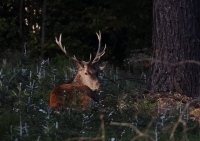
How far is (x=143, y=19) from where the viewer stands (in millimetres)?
20375

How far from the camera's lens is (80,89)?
33.2 ft

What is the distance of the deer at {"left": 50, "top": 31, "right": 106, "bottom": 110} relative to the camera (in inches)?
348

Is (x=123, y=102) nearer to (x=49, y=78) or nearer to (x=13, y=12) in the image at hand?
(x=49, y=78)

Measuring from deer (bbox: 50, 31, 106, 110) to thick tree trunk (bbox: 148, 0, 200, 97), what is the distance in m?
1.10

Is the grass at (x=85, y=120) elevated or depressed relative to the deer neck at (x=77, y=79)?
depressed

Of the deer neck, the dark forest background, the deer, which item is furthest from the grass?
the dark forest background

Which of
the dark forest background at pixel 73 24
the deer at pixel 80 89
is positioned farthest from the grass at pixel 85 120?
the dark forest background at pixel 73 24

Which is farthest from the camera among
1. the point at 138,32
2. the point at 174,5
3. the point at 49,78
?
the point at 138,32

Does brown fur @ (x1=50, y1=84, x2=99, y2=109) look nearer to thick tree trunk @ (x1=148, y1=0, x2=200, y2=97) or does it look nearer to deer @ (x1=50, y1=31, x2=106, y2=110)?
deer @ (x1=50, y1=31, x2=106, y2=110)

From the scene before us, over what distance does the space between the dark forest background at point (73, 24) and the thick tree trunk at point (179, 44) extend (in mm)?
8917

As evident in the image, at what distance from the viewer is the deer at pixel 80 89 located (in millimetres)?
8828

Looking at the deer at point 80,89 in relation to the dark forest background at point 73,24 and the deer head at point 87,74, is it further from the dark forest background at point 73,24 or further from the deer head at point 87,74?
the dark forest background at point 73,24

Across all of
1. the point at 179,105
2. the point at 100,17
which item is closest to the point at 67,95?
the point at 179,105

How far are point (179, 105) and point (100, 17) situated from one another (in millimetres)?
10660
